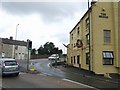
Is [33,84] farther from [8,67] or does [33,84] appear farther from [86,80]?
[86,80]

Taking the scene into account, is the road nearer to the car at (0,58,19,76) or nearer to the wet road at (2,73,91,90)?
the wet road at (2,73,91,90)

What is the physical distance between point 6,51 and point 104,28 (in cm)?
4310

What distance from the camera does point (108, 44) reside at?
26.0m

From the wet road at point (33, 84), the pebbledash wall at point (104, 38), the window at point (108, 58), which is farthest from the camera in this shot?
the window at point (108, 58)

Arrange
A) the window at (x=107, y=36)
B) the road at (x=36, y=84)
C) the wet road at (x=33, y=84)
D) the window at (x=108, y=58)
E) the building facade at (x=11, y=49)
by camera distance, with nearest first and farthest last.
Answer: the wet road at (x=33, y=84) < the road at (x=36, y=84) < the window at (x=108, y=58) < the window at (x=107, y=36) < the building facade at (x=11, y=49)

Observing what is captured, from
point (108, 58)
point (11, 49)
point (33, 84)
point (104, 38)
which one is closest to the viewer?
point (33, 84)

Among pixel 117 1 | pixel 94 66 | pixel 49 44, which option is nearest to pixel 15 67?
pixel 94 66

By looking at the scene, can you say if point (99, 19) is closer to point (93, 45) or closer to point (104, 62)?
point (93, 45)

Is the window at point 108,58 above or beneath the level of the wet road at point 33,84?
above

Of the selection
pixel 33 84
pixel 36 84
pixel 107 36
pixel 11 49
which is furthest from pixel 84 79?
pixel 11 49

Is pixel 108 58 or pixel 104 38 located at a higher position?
pixel 104 38

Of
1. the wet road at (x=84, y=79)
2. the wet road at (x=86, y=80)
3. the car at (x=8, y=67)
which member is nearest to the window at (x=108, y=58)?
the wet road at (x=84, y=79)

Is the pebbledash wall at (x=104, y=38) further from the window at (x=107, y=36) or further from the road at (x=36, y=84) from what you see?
the road at (x=36, y=84)

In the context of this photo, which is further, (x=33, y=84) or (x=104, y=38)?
(x=104, y=38)
